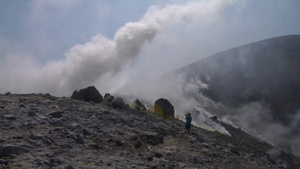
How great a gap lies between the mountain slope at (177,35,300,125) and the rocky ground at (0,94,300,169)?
44.0 m

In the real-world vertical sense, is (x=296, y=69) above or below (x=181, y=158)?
above

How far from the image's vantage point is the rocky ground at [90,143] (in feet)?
20.4

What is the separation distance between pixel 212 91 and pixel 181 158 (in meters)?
50.2

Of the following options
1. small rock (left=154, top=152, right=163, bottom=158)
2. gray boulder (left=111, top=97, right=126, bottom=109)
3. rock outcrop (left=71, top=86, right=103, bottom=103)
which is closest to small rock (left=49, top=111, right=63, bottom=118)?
small rock (left=154, top=152, right=163, bottom=158)

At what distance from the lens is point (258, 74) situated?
207ft

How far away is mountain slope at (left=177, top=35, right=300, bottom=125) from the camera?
5422 centimetres

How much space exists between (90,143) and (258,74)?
203ft

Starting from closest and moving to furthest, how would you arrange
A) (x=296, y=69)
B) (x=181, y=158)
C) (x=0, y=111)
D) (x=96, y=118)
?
(x=181, y=158) < (x=0, y=111) < (x=96, y=118) < (x=296, y=69)

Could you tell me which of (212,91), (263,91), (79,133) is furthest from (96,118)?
(263,91)

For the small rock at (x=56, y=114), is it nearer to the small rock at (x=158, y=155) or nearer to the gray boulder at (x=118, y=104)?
the small rock at (x=158, y=155)

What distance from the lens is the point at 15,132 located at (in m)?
7.38

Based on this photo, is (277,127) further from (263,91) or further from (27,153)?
(27,153)

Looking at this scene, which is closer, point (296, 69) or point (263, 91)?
point (263, 91)

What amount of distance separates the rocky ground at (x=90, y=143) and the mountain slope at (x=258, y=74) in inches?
1731
